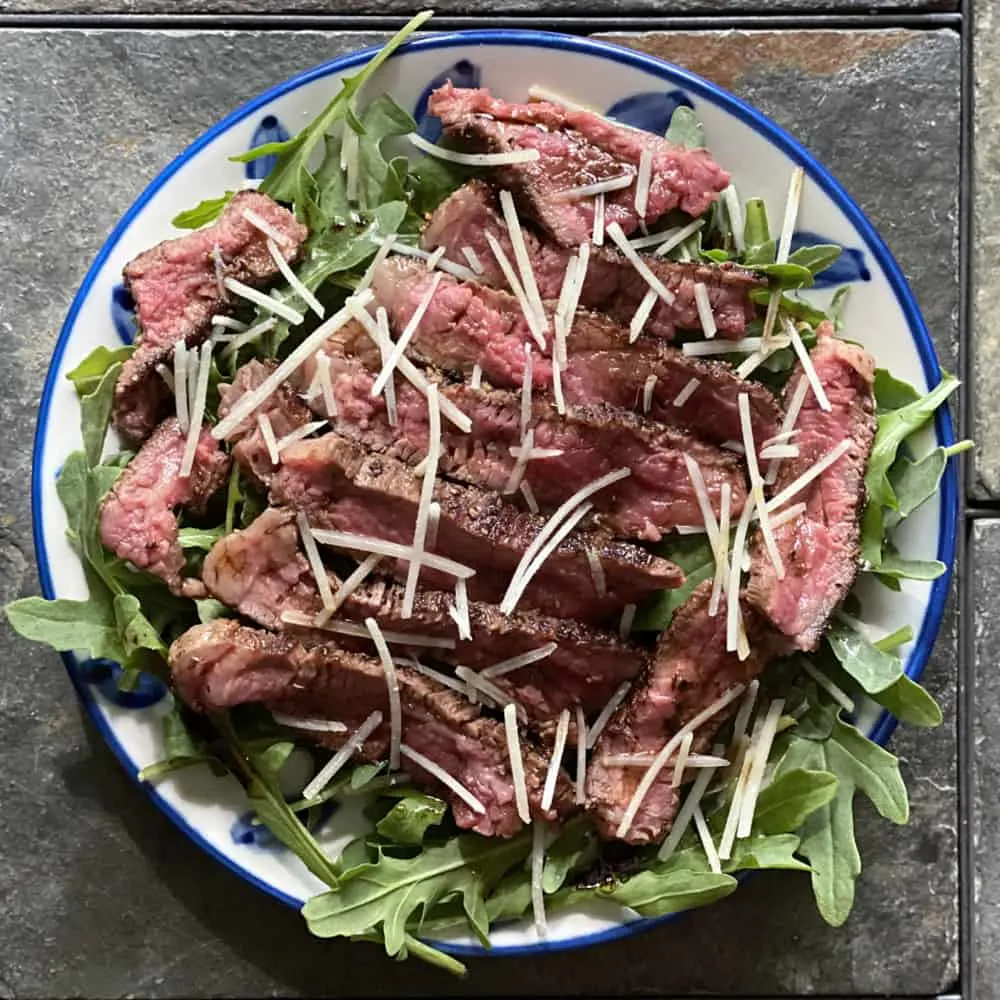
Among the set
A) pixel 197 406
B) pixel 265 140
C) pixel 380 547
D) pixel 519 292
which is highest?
pixel 265 140

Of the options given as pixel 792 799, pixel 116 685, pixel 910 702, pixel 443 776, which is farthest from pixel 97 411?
pixel 910 702

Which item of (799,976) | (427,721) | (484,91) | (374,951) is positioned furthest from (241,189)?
(799,976)

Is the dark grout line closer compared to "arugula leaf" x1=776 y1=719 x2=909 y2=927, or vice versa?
"arugula leaf" x1=776 y1=719 x2=909 y2=927

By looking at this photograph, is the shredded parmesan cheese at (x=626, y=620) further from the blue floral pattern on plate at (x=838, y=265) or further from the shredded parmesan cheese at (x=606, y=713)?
the blue floral pattern on plate at (x=838, y=265)

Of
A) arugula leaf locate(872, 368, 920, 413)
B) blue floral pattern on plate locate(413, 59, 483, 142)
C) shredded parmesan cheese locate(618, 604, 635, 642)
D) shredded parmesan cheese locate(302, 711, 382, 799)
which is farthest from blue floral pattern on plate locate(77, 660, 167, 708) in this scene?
arugula leaf locate(872, 368, 920, 413)

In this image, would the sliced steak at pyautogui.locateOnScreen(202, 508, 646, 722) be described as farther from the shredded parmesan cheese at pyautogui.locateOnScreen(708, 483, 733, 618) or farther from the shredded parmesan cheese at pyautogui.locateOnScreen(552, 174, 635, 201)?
the shredded parmesan cheese at pyautogui.locateOnScreen(552, 174, 635, 201)

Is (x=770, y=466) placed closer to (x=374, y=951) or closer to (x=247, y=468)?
(x=247, y=468)

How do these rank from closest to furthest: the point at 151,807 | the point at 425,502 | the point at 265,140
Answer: the point at 425,502 → the point at 265,140 → the point at 151,807

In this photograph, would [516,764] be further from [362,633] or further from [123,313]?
[123,313]
